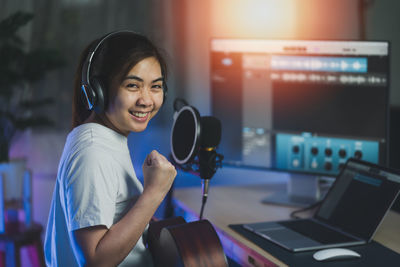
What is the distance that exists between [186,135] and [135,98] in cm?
22

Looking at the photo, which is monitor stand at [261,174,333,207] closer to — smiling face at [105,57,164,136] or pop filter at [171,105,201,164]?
pop filter at [171,105,201,164]

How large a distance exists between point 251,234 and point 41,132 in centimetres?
149

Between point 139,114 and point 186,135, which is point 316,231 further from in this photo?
point 139,114

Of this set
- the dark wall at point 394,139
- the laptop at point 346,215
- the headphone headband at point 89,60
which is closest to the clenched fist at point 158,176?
the headphone headband at point 89,60

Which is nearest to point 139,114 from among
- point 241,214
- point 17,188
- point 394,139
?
point 241,214

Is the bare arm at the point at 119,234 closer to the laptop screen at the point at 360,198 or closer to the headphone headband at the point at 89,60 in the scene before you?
the headphone headband at the point at 89,60

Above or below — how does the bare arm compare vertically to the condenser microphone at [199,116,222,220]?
below

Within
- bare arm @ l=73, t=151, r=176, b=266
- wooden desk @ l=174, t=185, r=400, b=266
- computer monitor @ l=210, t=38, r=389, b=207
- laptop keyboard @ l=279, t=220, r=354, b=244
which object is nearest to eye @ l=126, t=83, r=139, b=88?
bare arm @ l=73, t=151, r=176, b=266

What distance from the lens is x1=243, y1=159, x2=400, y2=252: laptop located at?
4.41 feet

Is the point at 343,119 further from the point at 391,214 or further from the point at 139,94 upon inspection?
the point at 139,94

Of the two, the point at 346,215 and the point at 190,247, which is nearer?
the point at 190,247

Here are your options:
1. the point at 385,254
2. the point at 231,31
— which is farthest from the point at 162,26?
the point at 385,254

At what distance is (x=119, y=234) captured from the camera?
104cm

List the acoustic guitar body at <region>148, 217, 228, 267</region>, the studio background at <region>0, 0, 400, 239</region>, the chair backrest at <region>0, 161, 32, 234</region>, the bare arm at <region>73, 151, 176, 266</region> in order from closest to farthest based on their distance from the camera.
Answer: the bare arm at <region>73, 151, 176, 266</region> < the acoustic guitar body at <region>148, 217, 228, 267</region> < the chair backrest at <region>0, 161, 32, 234</region> < the studio background at <region>0, 0, 400, 239</region>
